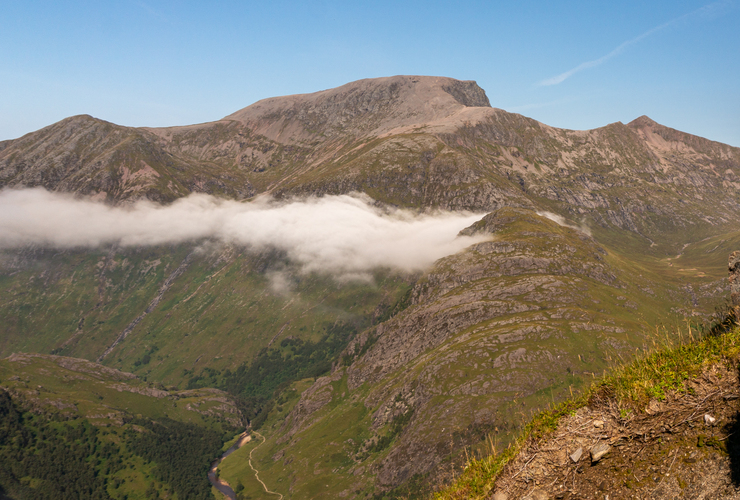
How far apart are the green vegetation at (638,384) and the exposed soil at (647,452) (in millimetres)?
259

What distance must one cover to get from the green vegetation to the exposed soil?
26cm

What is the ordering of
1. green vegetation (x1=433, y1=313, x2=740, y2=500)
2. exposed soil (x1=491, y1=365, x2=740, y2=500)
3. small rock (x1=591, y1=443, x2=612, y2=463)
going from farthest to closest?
small rock (x1=591, y1=443, x2=612, y2=463)
green vegetation (x1=433, y1=313, x2=740, y2=500)
exposed soil (x1=491, y1=365, x2=740, y2=500)

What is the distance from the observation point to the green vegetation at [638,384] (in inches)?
511

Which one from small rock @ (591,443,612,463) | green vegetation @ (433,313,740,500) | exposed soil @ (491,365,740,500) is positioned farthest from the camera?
small rock @ (591,443,612,463)

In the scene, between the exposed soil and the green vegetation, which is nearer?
the exposed soil

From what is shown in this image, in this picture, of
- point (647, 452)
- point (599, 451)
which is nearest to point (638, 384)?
point (647, 452)

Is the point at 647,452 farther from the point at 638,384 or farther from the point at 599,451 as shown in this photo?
the point at 638,384

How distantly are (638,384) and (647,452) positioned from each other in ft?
6.59

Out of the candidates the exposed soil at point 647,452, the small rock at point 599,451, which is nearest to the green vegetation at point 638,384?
the exposed soil at point 647,452

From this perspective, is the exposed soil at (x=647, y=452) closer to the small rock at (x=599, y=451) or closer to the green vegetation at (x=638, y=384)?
the small rock at (x=599, y=451)

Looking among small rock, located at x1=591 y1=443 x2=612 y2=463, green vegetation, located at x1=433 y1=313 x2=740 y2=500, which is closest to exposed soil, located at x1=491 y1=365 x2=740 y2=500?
small rock, located at x1=591 y1=443 x2=612 y2=463

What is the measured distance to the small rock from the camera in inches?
521

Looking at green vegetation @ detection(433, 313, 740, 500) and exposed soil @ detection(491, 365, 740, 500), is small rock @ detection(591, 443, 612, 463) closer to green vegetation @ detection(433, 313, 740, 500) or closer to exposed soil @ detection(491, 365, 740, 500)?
exposed soil @ detection(491, 365, 740, 500)

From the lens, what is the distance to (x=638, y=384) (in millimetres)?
13656
